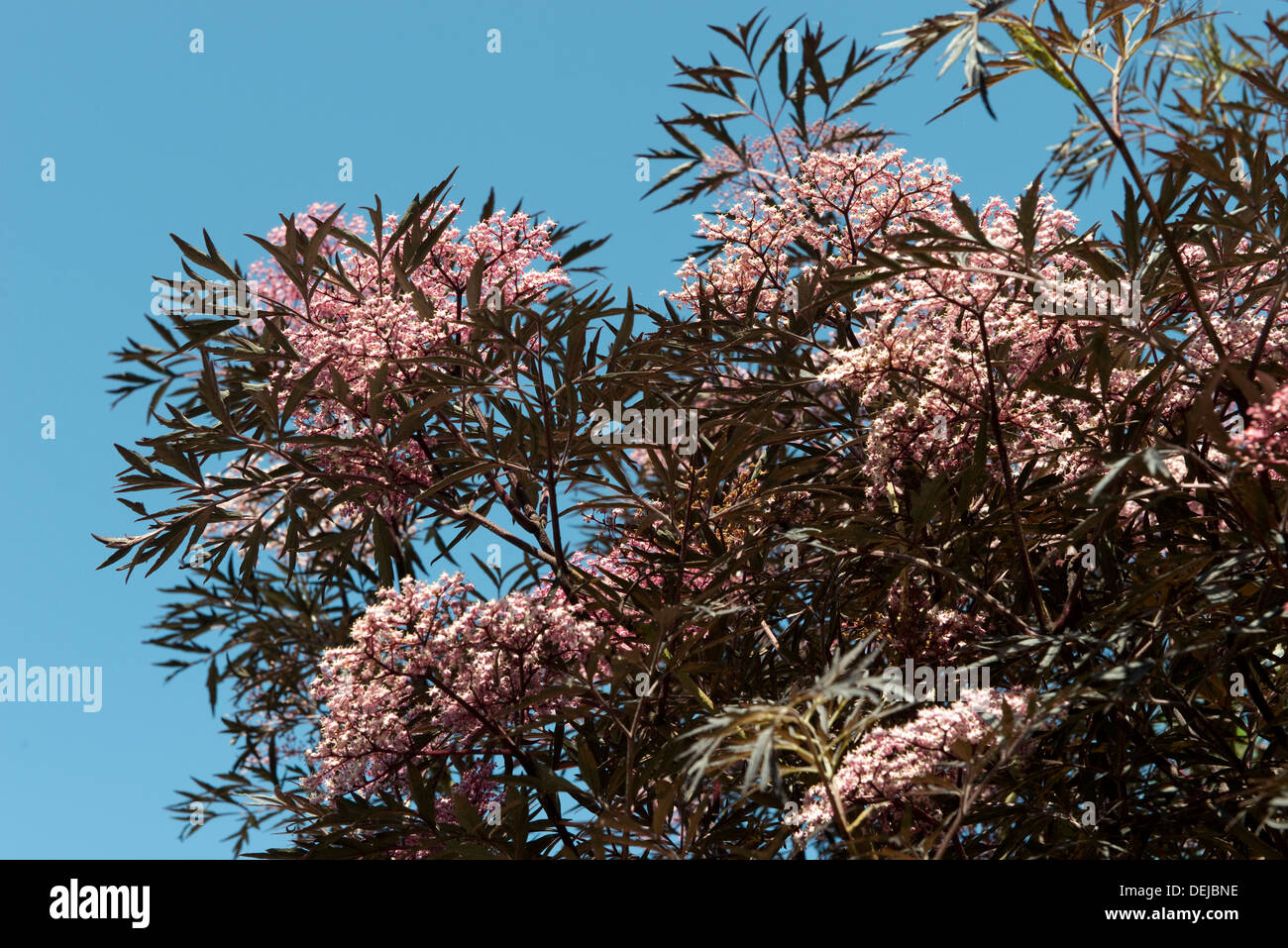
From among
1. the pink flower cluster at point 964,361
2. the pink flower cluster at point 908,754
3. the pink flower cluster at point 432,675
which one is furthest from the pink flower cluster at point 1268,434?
the pink flower cluster at point 432,675

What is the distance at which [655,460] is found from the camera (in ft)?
9.87

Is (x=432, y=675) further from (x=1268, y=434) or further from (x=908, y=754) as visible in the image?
(x=1268, y=434)

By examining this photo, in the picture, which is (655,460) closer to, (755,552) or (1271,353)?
(755,552)

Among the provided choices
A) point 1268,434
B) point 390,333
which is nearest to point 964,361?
point 1268,434

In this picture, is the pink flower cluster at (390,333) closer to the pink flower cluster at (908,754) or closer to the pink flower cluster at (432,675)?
the pink flower cluster at (432,675)

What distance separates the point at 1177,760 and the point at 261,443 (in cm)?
236

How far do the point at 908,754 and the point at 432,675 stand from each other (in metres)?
1.27

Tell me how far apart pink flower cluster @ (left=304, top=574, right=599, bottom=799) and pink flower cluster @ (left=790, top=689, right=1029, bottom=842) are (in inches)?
34.0

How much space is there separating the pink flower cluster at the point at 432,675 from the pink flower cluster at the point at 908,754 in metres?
0.86

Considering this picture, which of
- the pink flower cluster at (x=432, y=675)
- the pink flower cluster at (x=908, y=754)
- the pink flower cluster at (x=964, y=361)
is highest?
the pink flower cluster at (x=964, y=361)

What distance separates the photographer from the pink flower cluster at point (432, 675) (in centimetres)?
289

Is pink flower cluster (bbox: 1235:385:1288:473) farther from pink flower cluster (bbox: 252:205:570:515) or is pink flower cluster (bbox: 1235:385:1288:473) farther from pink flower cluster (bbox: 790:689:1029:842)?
pink flower cluster (bbox: 252:205:570:515)

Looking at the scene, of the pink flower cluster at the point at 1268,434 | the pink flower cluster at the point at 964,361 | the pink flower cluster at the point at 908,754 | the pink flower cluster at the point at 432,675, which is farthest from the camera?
the pink flower cluster at the point at 432,675
